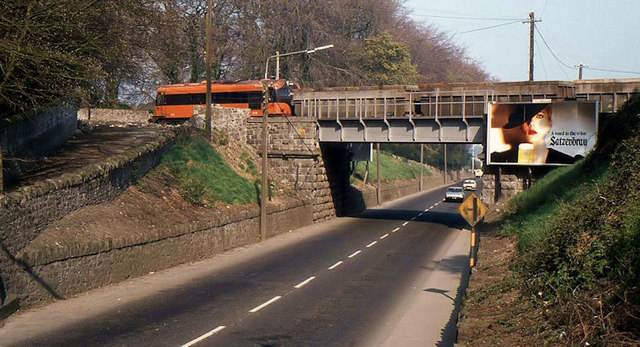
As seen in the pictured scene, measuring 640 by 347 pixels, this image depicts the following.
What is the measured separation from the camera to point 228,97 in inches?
1844

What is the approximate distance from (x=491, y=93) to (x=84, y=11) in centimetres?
2390

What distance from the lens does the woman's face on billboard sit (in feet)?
120

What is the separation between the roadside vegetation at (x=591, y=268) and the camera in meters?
9.79

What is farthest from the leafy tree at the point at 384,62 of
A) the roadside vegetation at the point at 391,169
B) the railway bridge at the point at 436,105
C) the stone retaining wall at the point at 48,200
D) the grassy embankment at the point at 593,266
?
the grassy embankment at the point at 593,266

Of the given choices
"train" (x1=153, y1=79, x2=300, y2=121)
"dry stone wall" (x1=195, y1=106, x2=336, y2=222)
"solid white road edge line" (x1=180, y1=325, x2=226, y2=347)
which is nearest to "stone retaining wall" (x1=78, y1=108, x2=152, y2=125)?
"train" (x1=153, y1=79, x2=300, y2=121)

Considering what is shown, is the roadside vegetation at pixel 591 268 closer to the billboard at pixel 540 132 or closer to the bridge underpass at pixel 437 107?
the billboard at pixel 540 132

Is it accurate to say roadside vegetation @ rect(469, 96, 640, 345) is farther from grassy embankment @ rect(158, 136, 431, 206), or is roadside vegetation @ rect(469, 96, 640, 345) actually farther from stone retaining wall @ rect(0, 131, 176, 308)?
grassy embankment @ rect(158, 136, 431, 206)

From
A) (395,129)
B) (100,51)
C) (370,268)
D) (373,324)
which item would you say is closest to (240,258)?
(370,268)

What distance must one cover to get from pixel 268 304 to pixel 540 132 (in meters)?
23.7

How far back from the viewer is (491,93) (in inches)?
1502

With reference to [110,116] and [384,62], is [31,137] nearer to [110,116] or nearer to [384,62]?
[110,116]

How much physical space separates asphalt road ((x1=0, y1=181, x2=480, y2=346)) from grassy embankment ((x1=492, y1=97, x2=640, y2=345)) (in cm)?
312

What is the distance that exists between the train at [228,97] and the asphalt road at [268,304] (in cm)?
1450

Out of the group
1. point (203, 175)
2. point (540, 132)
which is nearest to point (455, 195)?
point (540, 132)
